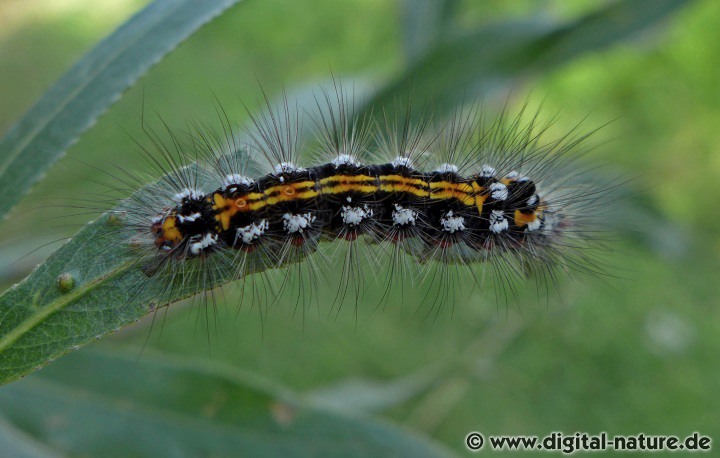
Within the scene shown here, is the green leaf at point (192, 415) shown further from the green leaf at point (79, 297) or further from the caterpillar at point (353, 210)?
the green leaf at point (79, 297)

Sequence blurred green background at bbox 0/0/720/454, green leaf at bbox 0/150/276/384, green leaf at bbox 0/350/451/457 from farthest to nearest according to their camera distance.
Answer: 1. blurred green background at bbox 0/0/720/454
2. green leaf at bbox 0/350/451/457
3. green leaf at bbox 0/150/276/384

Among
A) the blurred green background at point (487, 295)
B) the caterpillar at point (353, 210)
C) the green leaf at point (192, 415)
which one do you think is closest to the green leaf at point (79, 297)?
the caterpillar at point (353, 210)

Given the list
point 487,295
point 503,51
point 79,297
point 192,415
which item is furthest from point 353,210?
point 487,295

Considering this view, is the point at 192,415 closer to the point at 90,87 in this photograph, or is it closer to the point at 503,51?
the point at 90,87

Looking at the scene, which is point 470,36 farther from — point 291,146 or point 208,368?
point 208,368

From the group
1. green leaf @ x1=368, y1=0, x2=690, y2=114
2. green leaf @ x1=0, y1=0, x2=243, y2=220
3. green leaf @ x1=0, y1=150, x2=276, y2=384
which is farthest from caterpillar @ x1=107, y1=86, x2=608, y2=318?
green leaf @ x1=368, y1=0, x2=690, y2=114

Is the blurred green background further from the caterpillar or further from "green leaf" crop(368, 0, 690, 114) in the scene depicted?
the caterpillar

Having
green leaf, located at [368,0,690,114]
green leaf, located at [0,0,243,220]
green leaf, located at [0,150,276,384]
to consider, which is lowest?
green leaf, located at [0,150,276,384]
